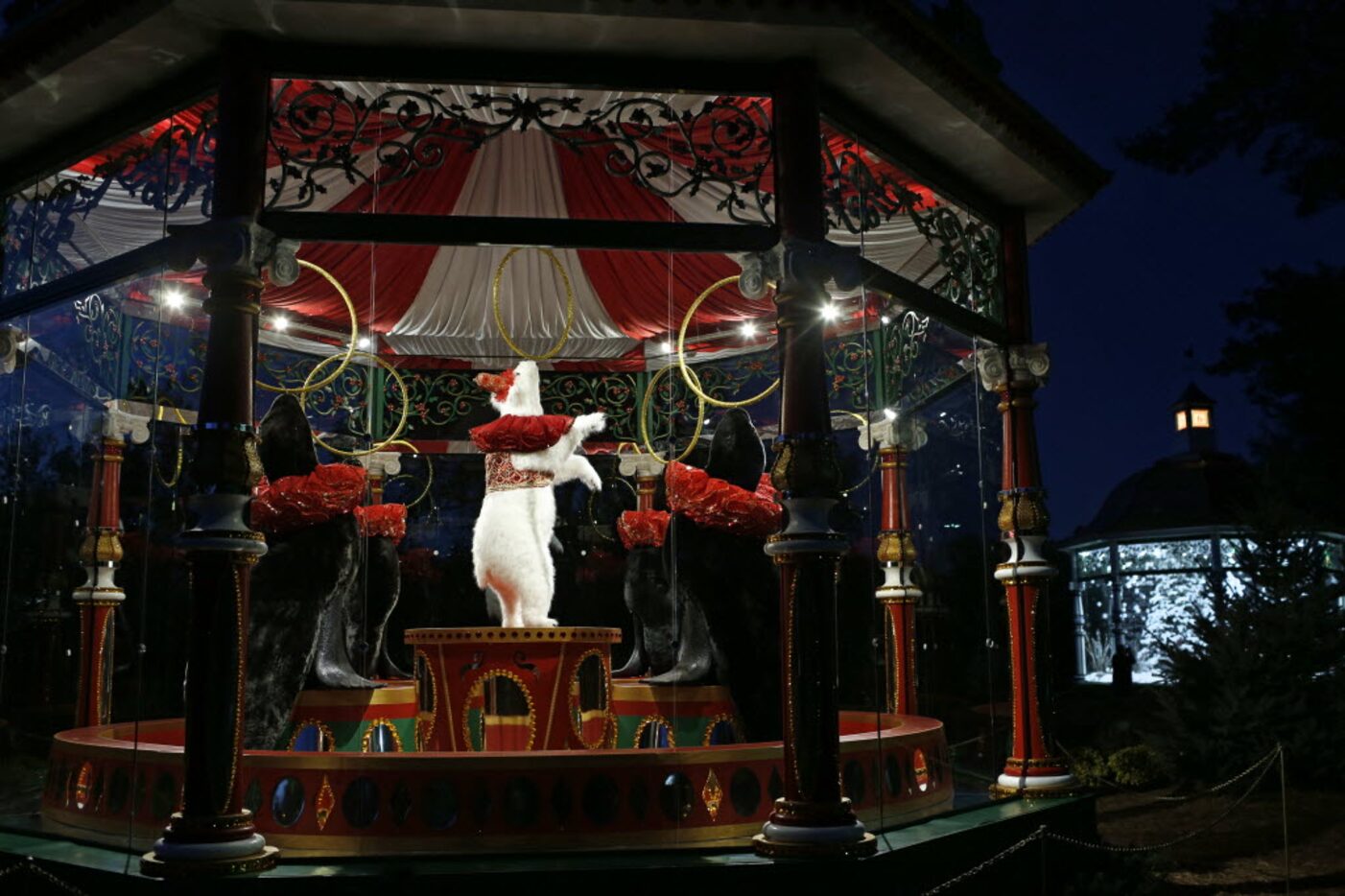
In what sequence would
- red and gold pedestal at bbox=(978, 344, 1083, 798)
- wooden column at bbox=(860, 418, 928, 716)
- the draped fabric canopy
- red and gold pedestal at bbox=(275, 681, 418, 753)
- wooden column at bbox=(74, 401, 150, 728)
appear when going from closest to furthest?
the draped fabric canopy → red and gold pedestal at bbox=(275, 681, 418, 753) → red and gold pedestal at bbox=(978, 344, 1083, 798) → wooden column at bbox=(74, 401, 150, 728) → wooden column at bbox=(860, 418, 928, 716)

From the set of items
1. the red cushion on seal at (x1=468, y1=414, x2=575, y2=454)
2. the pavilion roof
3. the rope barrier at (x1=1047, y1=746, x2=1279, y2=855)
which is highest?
the pavilion roof

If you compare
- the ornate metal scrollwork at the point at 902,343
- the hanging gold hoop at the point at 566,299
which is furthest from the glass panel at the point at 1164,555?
the ornate metal scrollwork at the point at 902,343

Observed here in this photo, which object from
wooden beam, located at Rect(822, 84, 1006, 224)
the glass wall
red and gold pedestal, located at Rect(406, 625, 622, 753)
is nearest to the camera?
the glass wall

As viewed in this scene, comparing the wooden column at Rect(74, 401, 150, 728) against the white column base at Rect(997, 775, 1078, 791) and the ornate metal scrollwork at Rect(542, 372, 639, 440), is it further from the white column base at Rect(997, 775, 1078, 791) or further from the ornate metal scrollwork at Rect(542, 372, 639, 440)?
the white column base at Rect(997, 775, 1078, 791)

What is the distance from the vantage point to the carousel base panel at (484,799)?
5.64m

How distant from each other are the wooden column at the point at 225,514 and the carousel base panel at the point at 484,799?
24cm

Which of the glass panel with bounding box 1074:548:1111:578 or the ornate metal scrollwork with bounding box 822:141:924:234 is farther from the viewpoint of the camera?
the glass panel with bounding box 1074:548:1111:578

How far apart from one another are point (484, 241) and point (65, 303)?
3170mm

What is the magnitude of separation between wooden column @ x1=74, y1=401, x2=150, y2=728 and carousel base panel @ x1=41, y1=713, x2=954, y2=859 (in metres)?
2.83

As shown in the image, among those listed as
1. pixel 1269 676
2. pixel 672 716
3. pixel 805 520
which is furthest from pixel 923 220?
pixel 1269 676

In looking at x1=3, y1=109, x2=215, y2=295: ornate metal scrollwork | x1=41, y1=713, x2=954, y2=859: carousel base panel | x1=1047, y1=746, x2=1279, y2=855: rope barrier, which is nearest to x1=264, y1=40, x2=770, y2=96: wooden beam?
x1=3, y1=109, x2=215, y2=295: ornate metal scrollwork

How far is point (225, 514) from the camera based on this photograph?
5590 millimetres

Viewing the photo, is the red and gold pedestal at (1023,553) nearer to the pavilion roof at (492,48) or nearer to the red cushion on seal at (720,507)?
the red cushion on seal at (720,507)

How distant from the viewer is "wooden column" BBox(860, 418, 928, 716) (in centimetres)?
973
